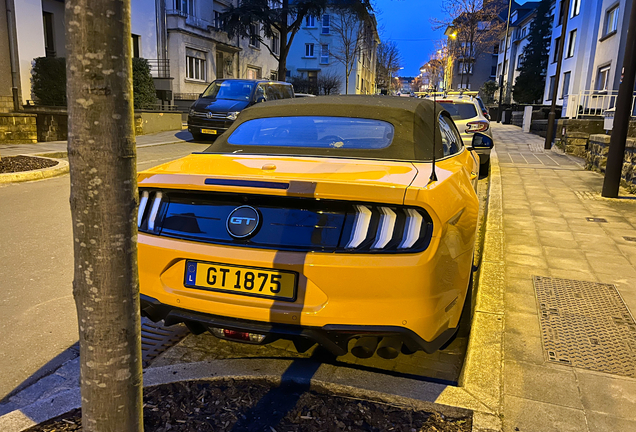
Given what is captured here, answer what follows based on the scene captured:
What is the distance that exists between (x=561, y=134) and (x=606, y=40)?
31.8ft

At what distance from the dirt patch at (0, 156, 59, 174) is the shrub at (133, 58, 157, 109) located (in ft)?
35.7

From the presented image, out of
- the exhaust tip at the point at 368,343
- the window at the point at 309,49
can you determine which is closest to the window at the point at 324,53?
the window at the point at 309,49

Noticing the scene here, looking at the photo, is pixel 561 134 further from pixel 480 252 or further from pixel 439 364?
pixel 439 364

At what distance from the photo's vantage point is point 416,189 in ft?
8.21

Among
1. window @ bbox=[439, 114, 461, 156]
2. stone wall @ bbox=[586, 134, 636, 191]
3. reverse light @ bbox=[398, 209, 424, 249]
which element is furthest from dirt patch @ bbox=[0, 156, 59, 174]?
stone wall @ bbox=[586, 134, 636, 191]

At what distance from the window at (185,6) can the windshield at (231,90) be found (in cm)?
1677

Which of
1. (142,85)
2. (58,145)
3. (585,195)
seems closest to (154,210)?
(585,195)

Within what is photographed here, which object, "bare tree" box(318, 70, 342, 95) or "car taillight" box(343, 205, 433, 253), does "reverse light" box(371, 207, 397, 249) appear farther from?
"bare tree" box(318, 70, 342, 95)

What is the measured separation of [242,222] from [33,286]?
265cm

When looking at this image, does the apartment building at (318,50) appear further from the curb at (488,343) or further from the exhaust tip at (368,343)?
the exhaust tip at (368,343)

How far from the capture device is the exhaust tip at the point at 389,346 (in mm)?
2591

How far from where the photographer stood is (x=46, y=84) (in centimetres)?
1816

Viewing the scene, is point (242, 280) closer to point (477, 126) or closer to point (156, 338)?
point (156, 338)

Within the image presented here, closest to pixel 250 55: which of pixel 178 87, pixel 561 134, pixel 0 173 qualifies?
pixel 178 87
